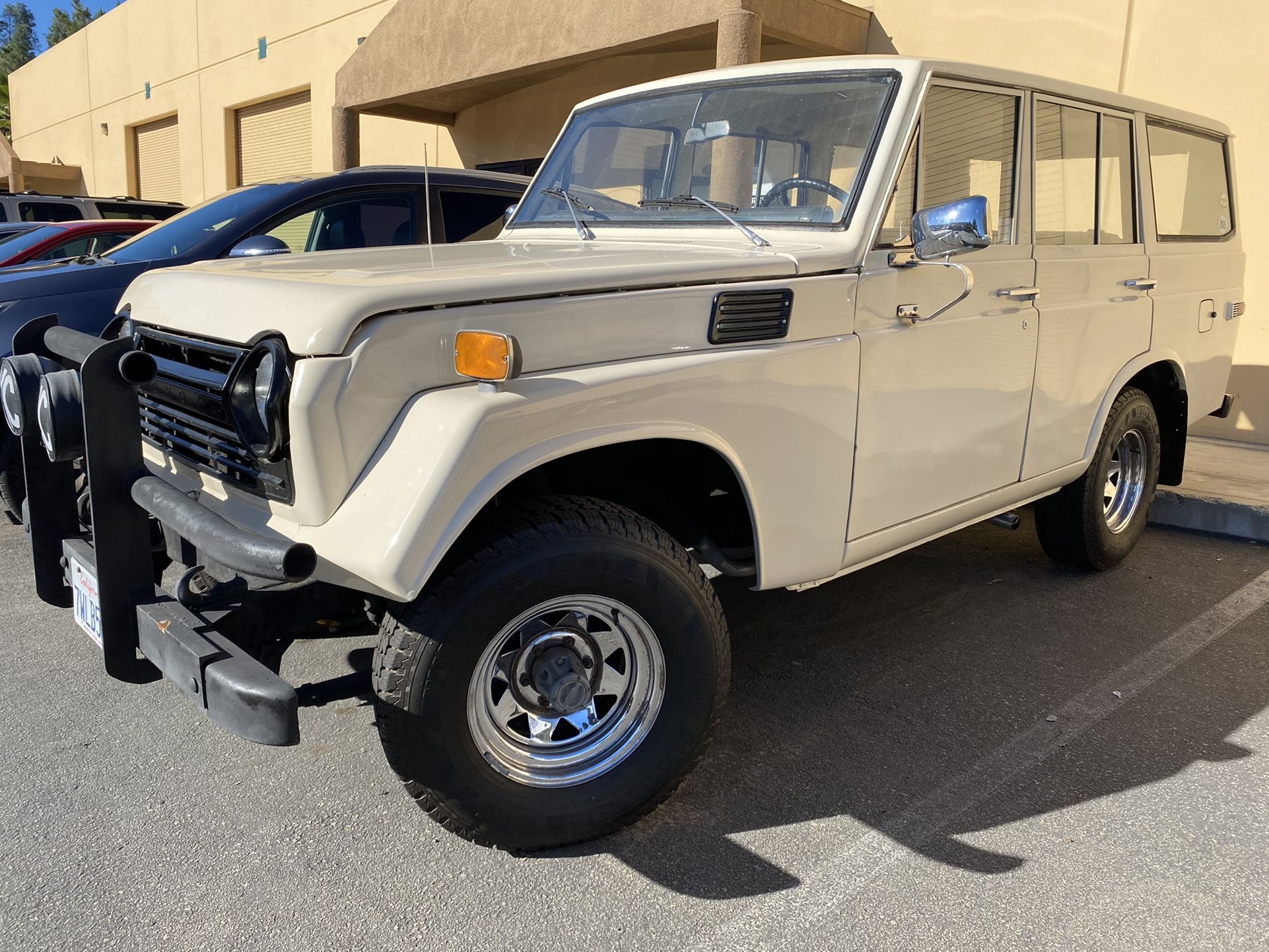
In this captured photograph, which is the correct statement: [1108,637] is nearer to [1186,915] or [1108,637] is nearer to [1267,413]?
[1186,915]

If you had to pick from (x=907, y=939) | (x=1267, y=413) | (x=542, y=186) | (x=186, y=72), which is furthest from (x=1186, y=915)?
(x=186, y=72)

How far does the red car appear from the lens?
24.0 feet

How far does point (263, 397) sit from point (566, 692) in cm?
101

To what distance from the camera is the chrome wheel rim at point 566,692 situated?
2.48 metres

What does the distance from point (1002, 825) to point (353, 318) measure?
212cm

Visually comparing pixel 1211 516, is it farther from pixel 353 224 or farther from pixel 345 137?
pixel 345 137

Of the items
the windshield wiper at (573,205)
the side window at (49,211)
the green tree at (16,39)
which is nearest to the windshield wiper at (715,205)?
the windshield wiper at (573,205)

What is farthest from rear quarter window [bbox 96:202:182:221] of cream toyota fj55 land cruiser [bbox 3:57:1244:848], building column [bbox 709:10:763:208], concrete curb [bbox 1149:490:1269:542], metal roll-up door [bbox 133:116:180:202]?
metal roll-up door [bbox 133:116:180:202]

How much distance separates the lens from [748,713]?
11.1 feet

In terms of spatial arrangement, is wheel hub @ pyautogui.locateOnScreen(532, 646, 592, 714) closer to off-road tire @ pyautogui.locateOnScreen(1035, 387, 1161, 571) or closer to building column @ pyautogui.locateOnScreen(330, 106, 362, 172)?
off-road tire @ pyautogui.locateOnScreen(1035, 387, 1161, 571)

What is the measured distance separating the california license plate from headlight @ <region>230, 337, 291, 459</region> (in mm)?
583

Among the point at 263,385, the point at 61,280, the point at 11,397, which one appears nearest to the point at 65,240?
the point at 61,280

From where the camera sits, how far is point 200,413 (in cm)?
258

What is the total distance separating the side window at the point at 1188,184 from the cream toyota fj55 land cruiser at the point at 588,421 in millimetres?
818
